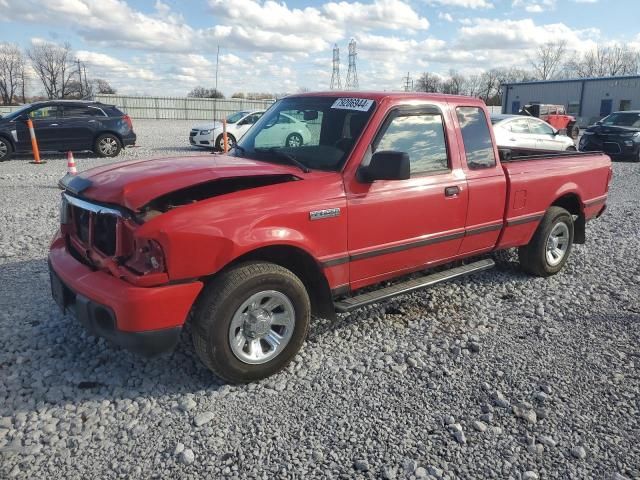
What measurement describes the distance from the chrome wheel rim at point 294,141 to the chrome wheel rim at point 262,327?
1.37m

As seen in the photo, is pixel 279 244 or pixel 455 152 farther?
pixel 455 152

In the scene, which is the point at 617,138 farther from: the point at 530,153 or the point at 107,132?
the point at 107,132

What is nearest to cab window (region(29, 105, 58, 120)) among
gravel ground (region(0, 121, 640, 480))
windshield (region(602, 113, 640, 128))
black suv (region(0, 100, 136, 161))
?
black suv (region(0, 100, 136, 161))

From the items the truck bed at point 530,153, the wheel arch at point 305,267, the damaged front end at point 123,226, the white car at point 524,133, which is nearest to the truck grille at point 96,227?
the damaged front end at point 123,226

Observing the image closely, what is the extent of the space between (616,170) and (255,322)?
49.5 ft

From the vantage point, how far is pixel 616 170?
49.6ft

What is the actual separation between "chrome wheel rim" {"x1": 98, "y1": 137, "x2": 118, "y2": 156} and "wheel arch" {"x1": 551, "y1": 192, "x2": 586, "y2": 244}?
13.3 metres

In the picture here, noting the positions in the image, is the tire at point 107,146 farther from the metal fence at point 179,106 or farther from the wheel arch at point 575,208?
the metal fence at point 179,106

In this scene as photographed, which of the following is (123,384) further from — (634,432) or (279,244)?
(634,432)

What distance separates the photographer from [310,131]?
13.8 feet

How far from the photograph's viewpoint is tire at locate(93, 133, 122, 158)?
1514 centimetres

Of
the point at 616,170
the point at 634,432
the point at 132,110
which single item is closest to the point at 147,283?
the point at 634,432

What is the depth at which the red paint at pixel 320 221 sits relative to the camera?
296 centimetres

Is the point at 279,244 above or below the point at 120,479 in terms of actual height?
above
